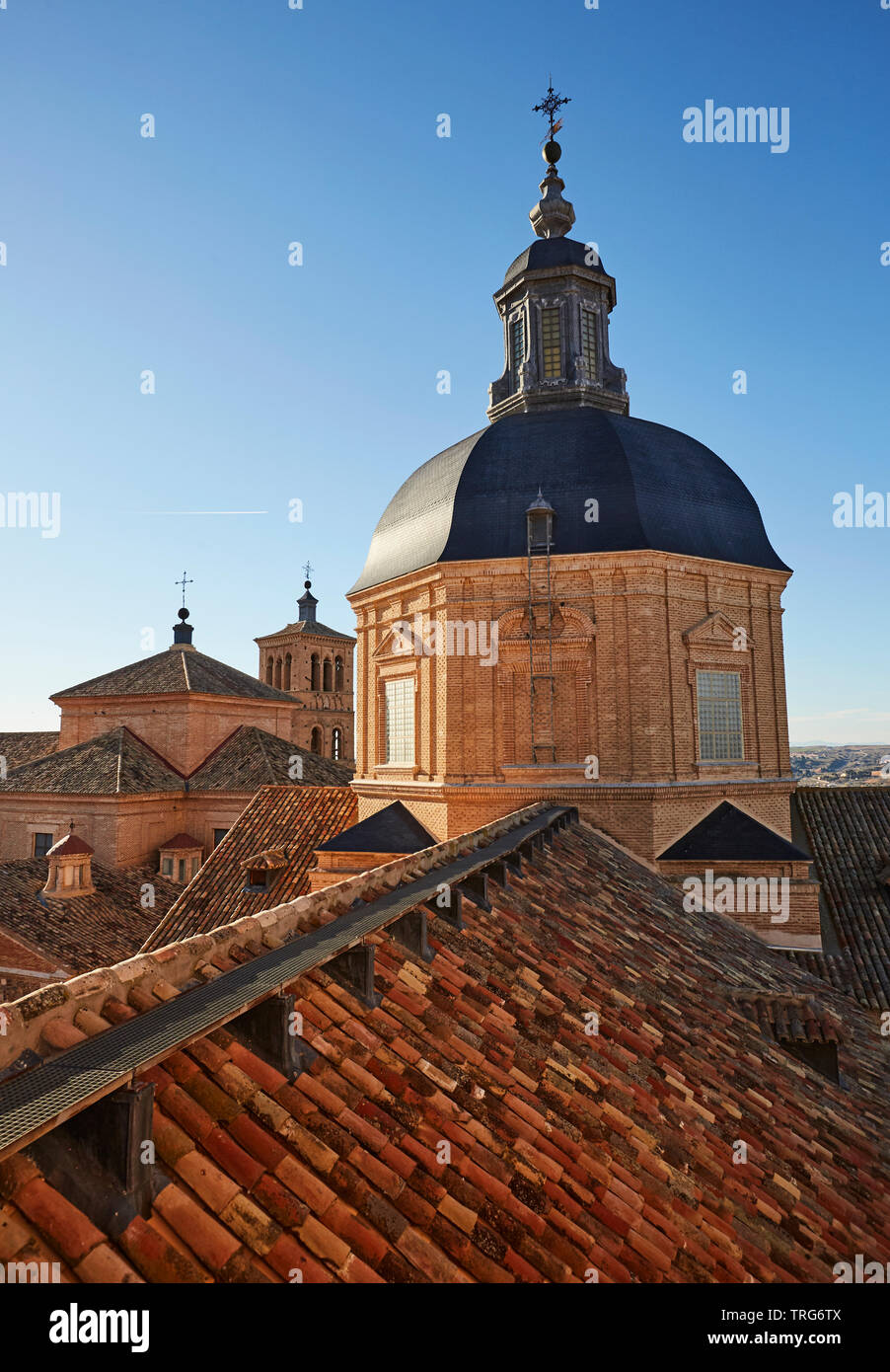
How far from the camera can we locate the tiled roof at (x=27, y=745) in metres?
35.7

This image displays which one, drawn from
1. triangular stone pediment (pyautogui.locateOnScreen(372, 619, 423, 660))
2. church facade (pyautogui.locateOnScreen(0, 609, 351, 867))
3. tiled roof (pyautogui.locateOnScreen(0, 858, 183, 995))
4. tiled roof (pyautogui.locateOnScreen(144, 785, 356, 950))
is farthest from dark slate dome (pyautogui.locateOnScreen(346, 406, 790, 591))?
church facade (pyautogui.locateOnScreen(0, 609, 351, 867))

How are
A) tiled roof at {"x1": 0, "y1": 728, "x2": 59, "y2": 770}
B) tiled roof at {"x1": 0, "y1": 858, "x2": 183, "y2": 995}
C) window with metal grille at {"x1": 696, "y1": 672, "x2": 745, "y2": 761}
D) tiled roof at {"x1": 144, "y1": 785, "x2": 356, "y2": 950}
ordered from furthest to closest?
tiled roof at {"x1": 0, "y1": 728, "x2": 59, "y2": 770} < tiled roof at {"x1": 0, "y1": 858, "x2": 183, "y2": 995} < tiled roof at {"x1": 144, "y1": 785, "x2": 356, "y2": 950} < window with metal grille at {"x1": 696, "y1": 672, "x2": 745, "y2": 761}

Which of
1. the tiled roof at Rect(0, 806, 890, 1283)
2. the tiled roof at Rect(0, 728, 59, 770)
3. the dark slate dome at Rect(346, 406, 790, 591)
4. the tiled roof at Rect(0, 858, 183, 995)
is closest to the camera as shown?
the tiled roof at Rect(0, 806, 890, 1283)

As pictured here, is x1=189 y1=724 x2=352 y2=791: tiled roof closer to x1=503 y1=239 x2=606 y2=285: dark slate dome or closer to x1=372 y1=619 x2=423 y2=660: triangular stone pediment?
x1=372 y1=619 x2=423 y2=660: triangular stone pediment

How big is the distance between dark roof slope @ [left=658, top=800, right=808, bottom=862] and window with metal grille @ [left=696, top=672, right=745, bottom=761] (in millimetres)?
1222

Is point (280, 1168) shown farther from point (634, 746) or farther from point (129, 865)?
point (129, 865)

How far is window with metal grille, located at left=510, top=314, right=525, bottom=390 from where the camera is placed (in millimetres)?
18641

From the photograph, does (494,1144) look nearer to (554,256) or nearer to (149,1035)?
(149,1035)

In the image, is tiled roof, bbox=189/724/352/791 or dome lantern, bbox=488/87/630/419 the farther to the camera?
tiled roof, bbox=189/724/352/791

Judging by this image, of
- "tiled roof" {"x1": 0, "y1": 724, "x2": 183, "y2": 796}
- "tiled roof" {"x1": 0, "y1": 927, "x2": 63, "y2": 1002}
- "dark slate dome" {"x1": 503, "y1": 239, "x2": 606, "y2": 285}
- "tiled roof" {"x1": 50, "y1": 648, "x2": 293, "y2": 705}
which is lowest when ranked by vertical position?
"tiled roof" {"x1": 0, "y1": 927, "x2": 63, "y2": 1002}

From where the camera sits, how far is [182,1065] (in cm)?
296

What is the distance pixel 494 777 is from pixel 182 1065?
11548mm

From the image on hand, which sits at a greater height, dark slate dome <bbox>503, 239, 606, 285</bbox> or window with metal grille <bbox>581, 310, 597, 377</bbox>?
dark slate dome <bbox>503, 239, 606, 285</bbox>
